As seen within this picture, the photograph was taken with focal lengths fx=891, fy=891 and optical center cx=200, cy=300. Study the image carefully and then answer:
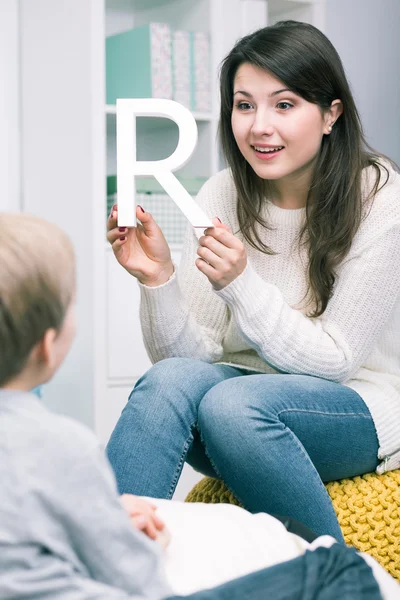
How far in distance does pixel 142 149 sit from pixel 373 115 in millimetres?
1040

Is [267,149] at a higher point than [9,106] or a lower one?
lower

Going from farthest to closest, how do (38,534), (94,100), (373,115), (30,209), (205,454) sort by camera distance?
(373,115)
(30,209)
(94,100)
(205,454)
(38,534)

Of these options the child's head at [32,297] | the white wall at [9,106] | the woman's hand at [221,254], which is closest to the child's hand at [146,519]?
the child's head at [32,297]

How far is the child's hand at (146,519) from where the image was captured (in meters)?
1.04

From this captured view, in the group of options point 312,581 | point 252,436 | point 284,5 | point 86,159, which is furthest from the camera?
point 284,5

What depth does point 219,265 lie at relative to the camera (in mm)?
1533

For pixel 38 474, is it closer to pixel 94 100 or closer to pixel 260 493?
pixel 260 493

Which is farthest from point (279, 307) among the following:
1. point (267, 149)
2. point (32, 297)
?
point (32, 297)

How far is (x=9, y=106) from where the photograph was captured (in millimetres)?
2846

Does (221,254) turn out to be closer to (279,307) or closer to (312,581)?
(279,307)

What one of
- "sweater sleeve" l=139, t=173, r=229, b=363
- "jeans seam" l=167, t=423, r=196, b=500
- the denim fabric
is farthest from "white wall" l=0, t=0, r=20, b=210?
the denim fabric

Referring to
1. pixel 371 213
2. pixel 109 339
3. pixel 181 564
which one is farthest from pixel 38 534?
pixel 109 339

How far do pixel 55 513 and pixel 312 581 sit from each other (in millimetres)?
329

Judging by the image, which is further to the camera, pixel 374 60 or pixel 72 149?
pixel 374 60
